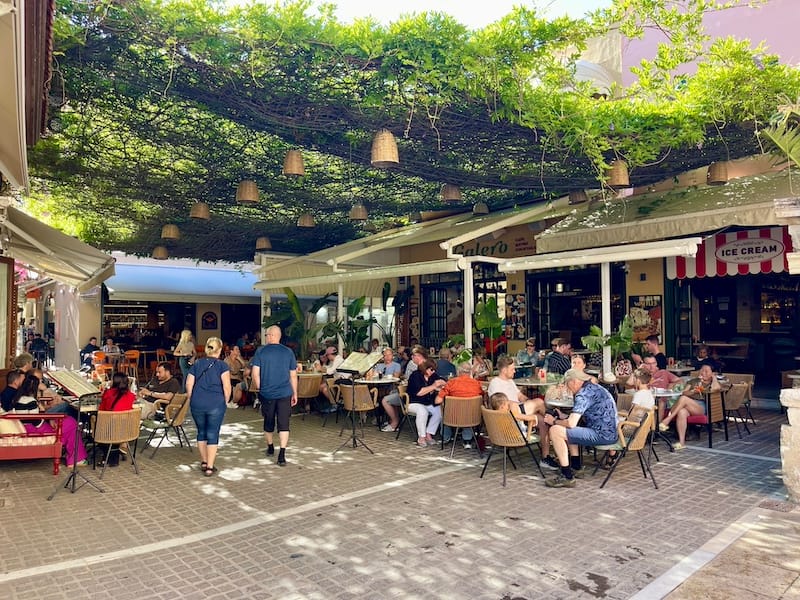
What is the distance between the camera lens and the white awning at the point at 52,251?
28.1 feet

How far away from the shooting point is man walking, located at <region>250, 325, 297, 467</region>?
22.4 ft

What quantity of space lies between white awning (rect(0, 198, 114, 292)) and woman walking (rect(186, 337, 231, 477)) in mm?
3742

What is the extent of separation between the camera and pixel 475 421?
702 cm

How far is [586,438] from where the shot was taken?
228 inches

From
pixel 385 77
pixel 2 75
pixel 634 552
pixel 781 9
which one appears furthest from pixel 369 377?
pixel 781 9

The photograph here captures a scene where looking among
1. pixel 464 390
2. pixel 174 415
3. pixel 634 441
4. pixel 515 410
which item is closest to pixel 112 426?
pixel 174 415

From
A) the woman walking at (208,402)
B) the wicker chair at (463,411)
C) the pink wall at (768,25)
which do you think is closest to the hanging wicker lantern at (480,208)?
the pink wall at (768,25)

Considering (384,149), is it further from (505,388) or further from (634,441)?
(634,441)

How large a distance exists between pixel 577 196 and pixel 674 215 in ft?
7.43

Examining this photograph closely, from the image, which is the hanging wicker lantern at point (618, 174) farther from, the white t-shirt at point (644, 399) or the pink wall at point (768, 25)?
the pink wall at point (768, 25)

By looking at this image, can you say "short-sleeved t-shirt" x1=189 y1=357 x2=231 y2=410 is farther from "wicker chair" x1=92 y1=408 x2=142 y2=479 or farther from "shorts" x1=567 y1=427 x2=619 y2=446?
"shorts" x1=567 y1=427 x2=619 y2=446

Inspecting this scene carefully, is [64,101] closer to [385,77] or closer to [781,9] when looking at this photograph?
[385,77]

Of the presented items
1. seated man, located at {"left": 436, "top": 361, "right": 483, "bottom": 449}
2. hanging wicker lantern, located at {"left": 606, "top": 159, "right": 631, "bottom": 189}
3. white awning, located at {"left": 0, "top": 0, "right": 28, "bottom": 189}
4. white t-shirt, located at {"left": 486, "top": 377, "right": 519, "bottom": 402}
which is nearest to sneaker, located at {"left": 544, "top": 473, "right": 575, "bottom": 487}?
white t-shirt, located at {"left": 486, "top": 377, "right": 519, "bottom": 402}

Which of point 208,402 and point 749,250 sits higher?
point 749,250
